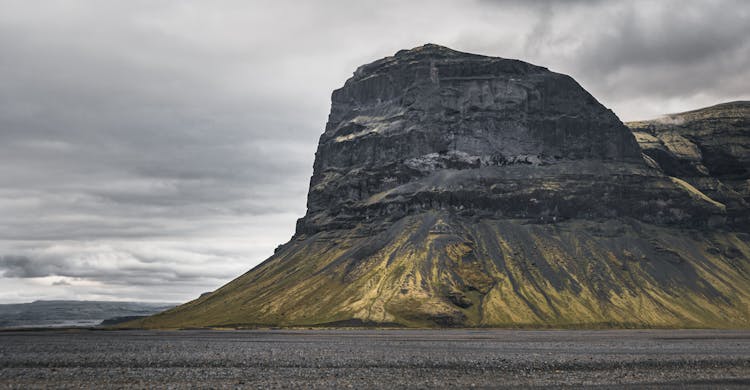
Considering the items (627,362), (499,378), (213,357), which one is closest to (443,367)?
(499,378)

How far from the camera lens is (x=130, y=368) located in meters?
87.1

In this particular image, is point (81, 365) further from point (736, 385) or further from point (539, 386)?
point (736, 385)

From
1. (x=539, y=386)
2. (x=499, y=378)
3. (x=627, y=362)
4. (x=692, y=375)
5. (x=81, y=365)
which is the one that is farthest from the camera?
(x=627, y=362)

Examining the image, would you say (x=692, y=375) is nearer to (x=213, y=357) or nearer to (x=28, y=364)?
(x=213, y=357)

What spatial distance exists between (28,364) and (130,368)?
676 inches

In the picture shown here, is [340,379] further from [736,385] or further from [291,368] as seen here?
[736,385]

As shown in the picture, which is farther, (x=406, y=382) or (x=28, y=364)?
(x=28, y=364)

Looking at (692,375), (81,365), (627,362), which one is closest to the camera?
(692,375)

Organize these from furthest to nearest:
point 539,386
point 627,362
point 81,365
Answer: point 627,362, point 81,365, point 539,386

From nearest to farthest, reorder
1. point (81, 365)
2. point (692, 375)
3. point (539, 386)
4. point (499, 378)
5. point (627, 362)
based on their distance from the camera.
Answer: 1. point (539, 386)
2. point (499, 378)
3. point (692, 375)
4. point (81, 365)
5. point (627, 362)

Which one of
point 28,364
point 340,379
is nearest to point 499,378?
point 340,379

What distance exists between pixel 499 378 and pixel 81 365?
56.5 metres

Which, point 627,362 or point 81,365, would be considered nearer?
point 81,365

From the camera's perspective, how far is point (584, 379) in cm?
7869
